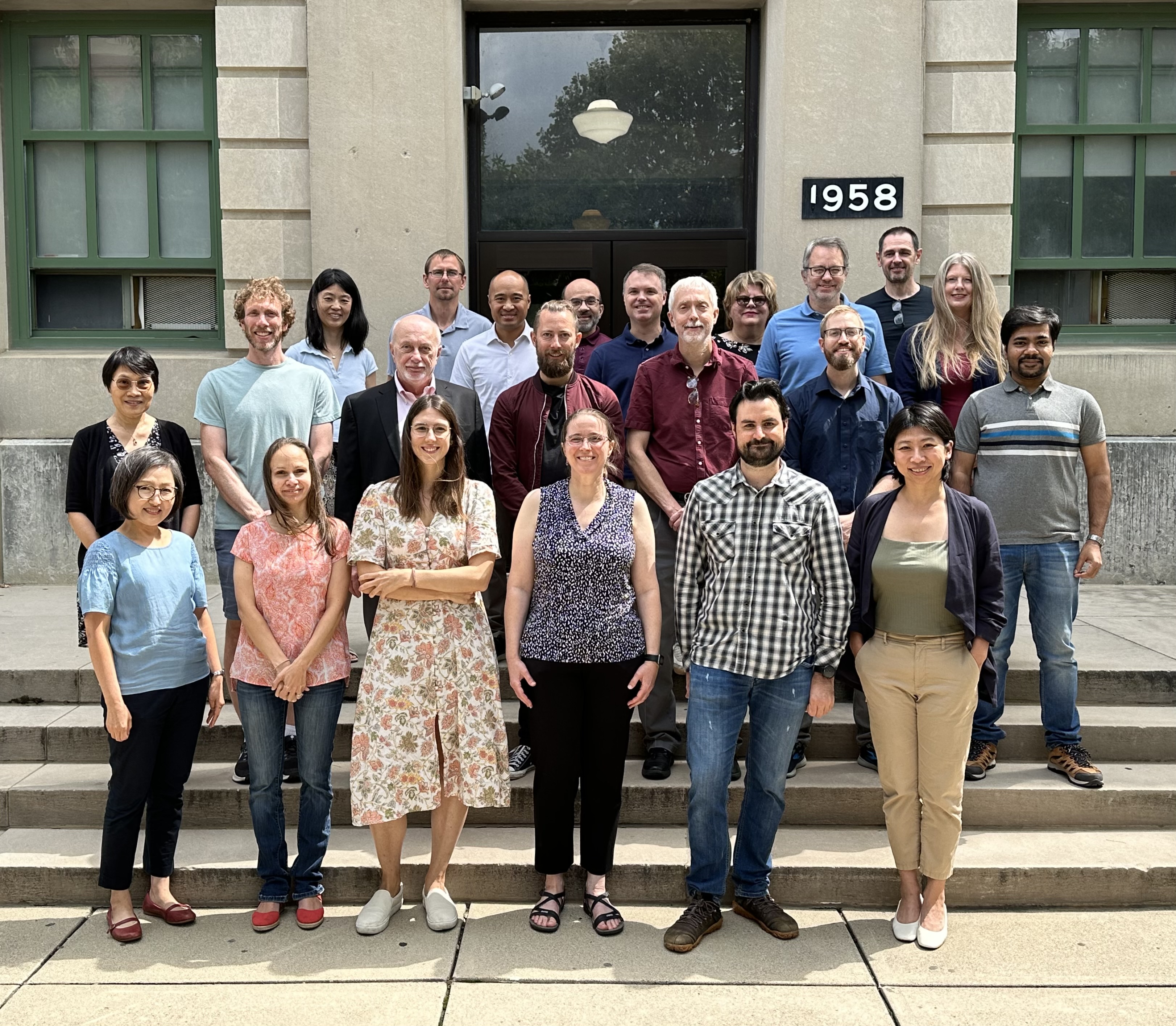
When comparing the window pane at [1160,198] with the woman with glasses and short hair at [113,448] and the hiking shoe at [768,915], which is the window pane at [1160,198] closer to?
the hiking shoe at [768,915]

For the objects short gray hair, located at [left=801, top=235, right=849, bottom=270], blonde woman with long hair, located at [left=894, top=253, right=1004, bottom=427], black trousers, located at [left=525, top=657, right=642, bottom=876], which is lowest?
black trousers, located at [left=525, top=657, right=642, bottom=876]

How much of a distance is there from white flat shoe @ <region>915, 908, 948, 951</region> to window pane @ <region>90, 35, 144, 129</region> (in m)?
7.70

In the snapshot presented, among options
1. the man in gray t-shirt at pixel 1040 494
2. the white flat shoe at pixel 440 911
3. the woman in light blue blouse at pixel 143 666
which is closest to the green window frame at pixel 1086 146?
the man in gray t-shirt at pixel 1040 494

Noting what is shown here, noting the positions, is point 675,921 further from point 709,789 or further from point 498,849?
point 498,849

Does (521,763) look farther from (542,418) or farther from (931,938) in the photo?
(931,938)

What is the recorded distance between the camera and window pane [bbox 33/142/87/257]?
27.7 ft

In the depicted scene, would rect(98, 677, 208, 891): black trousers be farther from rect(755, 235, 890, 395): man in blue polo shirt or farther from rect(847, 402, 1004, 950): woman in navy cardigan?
rect(755, 235, 890, 395): man in blue polo shirt

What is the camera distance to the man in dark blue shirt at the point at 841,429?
4844mm

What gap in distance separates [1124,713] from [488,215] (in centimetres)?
543

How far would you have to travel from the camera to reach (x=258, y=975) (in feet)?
12.4

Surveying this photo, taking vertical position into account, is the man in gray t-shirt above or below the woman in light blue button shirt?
below

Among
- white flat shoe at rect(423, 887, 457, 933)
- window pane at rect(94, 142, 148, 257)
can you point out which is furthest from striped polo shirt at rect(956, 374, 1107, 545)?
window pane at rect(94, 142, 148, 257)

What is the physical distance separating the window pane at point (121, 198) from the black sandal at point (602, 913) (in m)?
6.48

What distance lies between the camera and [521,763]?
194 inches
